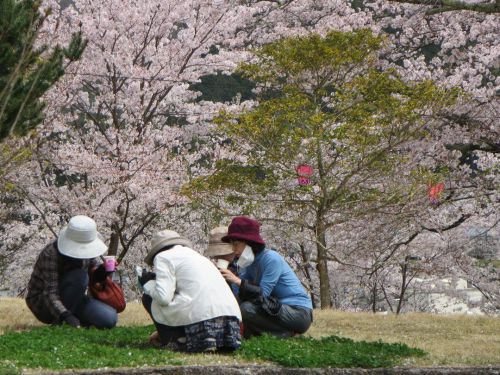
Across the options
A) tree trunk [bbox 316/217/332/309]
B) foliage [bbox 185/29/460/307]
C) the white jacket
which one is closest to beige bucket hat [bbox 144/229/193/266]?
the white jacket

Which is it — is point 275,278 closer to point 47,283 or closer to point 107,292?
point 107,292

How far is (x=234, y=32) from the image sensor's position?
18062mm

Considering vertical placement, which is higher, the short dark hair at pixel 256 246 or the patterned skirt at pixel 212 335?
the short dark hair at pixel 256 246

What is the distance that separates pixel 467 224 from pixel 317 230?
664cm

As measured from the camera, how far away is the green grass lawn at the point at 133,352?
502cm

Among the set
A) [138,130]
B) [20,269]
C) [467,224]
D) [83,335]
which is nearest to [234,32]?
[138,130]

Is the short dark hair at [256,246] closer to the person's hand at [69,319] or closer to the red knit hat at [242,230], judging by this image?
the red knit hat at [242,230]

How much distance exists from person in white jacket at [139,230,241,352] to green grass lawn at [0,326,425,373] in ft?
0.57

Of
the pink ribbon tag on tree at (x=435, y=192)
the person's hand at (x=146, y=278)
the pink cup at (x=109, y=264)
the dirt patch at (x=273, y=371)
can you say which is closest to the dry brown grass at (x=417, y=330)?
the dirt patch at (x=273, y=371)

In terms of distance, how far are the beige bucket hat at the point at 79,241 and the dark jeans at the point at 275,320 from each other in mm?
1352

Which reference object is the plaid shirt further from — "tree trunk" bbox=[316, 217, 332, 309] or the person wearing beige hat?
"tree trunk" bbox=[316, 217, 332, 309]

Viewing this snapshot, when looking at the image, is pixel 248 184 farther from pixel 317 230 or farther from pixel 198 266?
pixel 198 266

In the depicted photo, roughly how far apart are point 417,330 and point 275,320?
3478 mm

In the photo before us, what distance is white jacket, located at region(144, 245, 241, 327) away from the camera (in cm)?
556
